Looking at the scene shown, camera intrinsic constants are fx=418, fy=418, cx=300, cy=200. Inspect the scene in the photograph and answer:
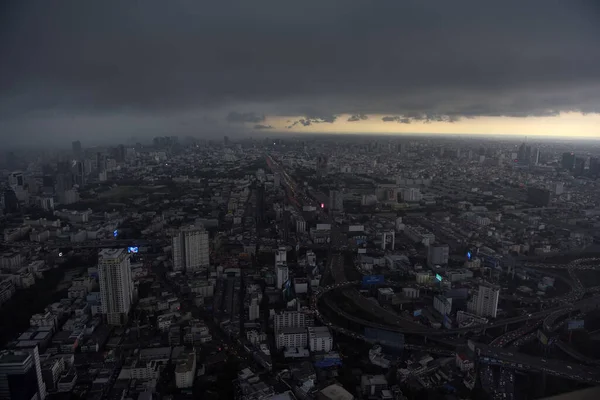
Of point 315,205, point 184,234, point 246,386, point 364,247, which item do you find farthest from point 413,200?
point 246,386

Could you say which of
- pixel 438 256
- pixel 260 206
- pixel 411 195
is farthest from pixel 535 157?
pixel 438 256

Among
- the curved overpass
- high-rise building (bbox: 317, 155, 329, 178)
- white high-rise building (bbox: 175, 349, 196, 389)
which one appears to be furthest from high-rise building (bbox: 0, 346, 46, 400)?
high-rise building (bbox: 317, 155, 329, 178)

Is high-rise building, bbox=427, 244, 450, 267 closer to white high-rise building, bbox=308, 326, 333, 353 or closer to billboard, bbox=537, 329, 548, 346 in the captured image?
billboard, bbox=537, 329, 548, 346

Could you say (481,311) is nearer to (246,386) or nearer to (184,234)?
(246,386)

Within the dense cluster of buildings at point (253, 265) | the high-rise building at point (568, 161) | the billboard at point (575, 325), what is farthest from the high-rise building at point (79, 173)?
the high-rise building at point (568, 161)

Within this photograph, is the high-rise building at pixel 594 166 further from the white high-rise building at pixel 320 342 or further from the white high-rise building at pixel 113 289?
the white high-rise building at pixel 113 289

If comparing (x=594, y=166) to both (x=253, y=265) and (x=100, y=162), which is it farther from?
(x=100, y=162)

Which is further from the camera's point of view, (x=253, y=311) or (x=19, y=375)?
(x=253, y=311)
